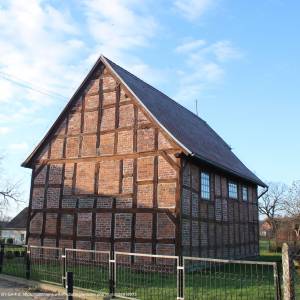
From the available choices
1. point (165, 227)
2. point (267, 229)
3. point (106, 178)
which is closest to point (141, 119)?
point (106, 178)

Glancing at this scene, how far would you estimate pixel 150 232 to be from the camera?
639 inches

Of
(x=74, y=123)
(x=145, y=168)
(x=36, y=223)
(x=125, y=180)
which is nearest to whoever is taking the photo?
(x=145, y=168)

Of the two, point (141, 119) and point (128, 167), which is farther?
point (141, 119)

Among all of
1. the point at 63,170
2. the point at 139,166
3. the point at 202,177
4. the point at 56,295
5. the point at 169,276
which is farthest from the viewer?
the point at 63,170

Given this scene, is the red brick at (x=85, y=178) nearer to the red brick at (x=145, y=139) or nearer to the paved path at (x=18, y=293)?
the red brick at (x=145, y=139)

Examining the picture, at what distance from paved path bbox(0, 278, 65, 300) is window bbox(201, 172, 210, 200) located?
27.2 ft

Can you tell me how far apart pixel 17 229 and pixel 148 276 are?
4294 cm

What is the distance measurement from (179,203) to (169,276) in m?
2.67

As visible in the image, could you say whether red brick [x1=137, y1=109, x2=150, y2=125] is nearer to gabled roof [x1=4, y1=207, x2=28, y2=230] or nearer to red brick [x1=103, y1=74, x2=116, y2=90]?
red brick [x1=103, y1=74, x2=116, y2=90]

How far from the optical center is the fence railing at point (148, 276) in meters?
10.6

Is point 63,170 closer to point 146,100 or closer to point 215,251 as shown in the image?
point 146,100

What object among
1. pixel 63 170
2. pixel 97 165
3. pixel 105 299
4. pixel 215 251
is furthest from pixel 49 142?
pixel 105 299

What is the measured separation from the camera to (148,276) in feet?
47.1

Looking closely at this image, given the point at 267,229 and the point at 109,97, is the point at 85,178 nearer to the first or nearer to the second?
the point at 109,97
